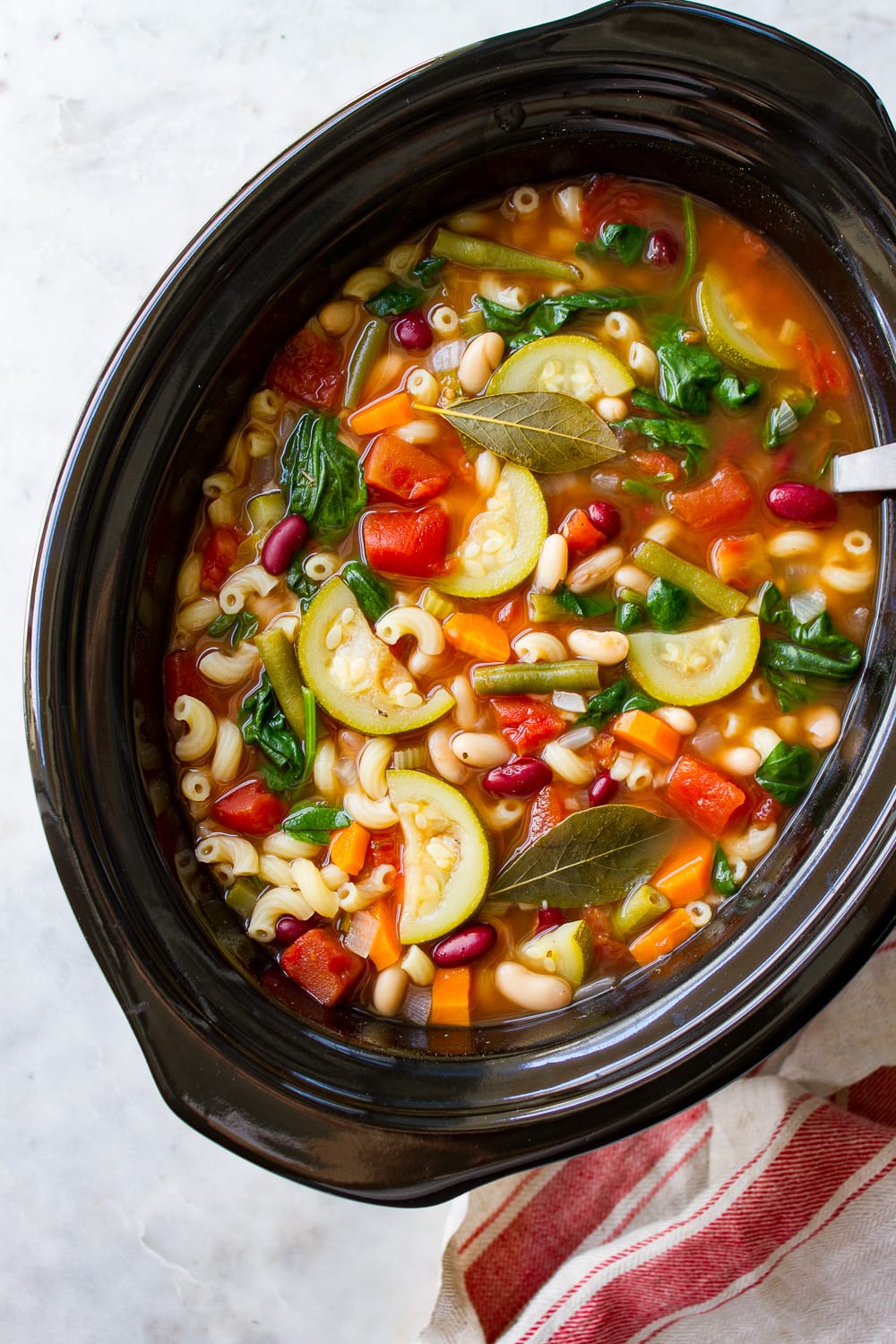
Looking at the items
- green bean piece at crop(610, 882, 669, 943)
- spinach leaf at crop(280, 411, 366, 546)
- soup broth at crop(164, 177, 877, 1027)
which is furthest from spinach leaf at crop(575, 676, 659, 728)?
spinach leaf at crop(280, 411, 366, 546)

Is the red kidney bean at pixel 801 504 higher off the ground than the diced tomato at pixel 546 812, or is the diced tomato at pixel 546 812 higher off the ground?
the red kidney bean at pixel 801 504

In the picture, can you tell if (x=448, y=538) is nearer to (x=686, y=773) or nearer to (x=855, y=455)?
(x=686, y=773)

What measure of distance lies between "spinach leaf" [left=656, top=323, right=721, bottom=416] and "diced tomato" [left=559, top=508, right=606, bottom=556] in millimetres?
398

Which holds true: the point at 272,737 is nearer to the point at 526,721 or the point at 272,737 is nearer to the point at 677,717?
the point at 526,721

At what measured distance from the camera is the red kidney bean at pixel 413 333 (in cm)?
294

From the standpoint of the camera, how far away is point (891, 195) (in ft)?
8.50

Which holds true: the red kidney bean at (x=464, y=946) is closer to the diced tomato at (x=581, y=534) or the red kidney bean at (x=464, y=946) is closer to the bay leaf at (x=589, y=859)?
the bay leaf at (x=589, y=859)

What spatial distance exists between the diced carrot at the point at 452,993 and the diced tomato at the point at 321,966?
0.24 metres

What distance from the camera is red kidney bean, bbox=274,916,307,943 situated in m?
2.91

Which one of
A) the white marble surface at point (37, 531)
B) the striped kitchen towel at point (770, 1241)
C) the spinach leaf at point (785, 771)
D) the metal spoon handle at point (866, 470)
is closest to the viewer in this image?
the metal spoon handle at point (866, 470)

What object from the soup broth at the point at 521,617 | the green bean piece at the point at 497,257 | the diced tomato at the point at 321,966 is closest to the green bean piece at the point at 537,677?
the soup broth at the point at 521,617

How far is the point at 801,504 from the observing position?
2.84 metres

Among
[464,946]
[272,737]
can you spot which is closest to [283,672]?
[272,737]

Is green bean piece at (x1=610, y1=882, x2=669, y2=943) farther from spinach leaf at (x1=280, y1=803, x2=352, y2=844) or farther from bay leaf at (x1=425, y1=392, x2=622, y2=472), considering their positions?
bay leaf at (x1=425, y1=392, x2=622, y2=472)
